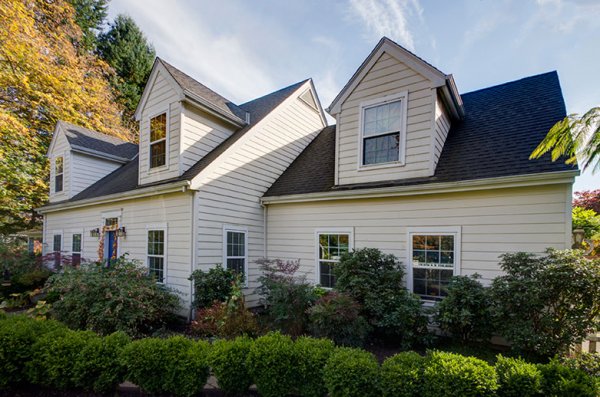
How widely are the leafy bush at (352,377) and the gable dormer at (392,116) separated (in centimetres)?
457

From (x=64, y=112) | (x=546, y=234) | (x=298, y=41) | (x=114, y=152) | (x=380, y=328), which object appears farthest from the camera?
(x=64, y=112)

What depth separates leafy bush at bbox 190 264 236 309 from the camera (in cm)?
656

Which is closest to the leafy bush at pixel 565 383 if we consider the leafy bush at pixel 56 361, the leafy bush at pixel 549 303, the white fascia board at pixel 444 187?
the leafy bush at pixel 549 303

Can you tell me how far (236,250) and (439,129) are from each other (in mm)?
6352

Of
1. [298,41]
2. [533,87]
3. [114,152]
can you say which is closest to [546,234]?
[533,87]

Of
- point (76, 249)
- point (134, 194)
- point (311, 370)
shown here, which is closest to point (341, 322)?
point (311, 370)

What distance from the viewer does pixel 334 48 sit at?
8.41 metres

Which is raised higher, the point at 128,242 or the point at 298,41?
the point at 298,41

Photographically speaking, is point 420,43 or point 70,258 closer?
point 420,43

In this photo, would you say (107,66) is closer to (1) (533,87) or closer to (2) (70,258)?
(2) (70,258)

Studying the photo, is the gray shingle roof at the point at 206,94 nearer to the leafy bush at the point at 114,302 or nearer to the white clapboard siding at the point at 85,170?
the leafy bush at the point at 114,302

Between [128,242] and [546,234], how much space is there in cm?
1079

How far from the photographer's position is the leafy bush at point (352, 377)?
124 inches

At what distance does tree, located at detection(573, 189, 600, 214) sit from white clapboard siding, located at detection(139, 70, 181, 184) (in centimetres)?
2040
